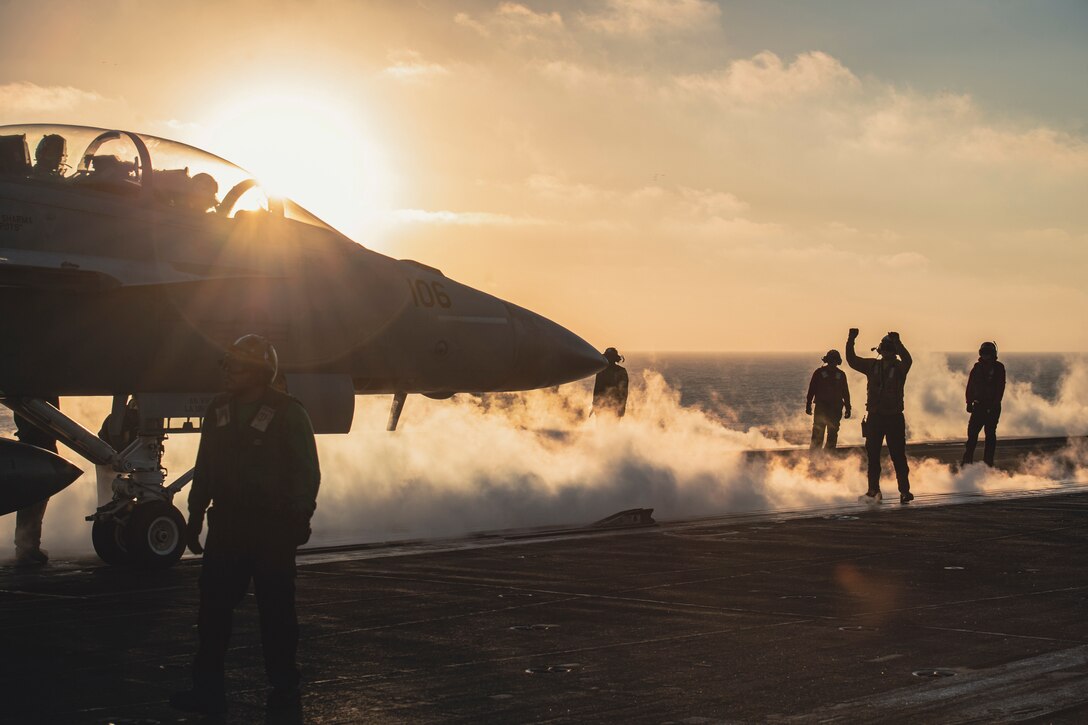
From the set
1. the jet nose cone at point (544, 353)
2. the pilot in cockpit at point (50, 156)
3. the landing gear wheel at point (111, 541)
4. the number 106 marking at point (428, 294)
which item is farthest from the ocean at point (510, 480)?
the pilot in cockpit at point (50, 156)

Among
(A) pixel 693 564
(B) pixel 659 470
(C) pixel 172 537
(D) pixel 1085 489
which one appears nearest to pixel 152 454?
(C) pixel 172 537

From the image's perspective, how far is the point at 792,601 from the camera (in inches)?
404

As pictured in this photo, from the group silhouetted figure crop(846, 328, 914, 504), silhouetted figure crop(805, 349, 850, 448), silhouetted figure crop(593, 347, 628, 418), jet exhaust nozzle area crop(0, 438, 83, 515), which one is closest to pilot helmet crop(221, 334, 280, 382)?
jet exhaust nozzle area crop(0, 438, 83, 515)

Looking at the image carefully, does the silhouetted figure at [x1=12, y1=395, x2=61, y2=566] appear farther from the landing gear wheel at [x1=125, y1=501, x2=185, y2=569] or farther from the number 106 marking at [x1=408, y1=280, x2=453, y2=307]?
the number 106 marking at [x1=408, y1=280, x2=453, y2=307]

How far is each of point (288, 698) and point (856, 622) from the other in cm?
430

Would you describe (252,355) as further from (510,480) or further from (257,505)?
(510,480)

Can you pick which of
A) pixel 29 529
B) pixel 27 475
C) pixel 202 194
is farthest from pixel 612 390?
pixel 27 475

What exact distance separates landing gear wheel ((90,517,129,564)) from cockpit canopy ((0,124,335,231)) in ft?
10.4

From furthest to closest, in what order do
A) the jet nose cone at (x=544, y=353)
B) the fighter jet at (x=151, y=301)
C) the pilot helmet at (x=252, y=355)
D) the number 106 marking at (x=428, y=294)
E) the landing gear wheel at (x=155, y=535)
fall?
1. the jet nose cone at (x=544, y=353)
2. the number 106 marking at (x=428, y=294)
3. the landing gear wheel at (x=155, y=535)
4. the fighter jet at (x=151, y=301)
5. the pilot helmet at (x=252, y=355)

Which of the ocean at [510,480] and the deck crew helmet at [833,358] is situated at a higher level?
the deck crew helmet at [833,358]

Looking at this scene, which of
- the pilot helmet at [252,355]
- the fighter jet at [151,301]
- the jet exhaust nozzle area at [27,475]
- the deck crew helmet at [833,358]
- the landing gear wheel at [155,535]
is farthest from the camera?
the deck crew helmet at [833,358]

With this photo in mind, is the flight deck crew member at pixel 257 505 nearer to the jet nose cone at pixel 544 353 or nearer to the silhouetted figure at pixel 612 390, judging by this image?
the jet nose cone at pixel 544 353

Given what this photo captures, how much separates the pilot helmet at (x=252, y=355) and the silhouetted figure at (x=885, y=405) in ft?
44.8

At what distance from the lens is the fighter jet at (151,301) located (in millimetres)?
11945
